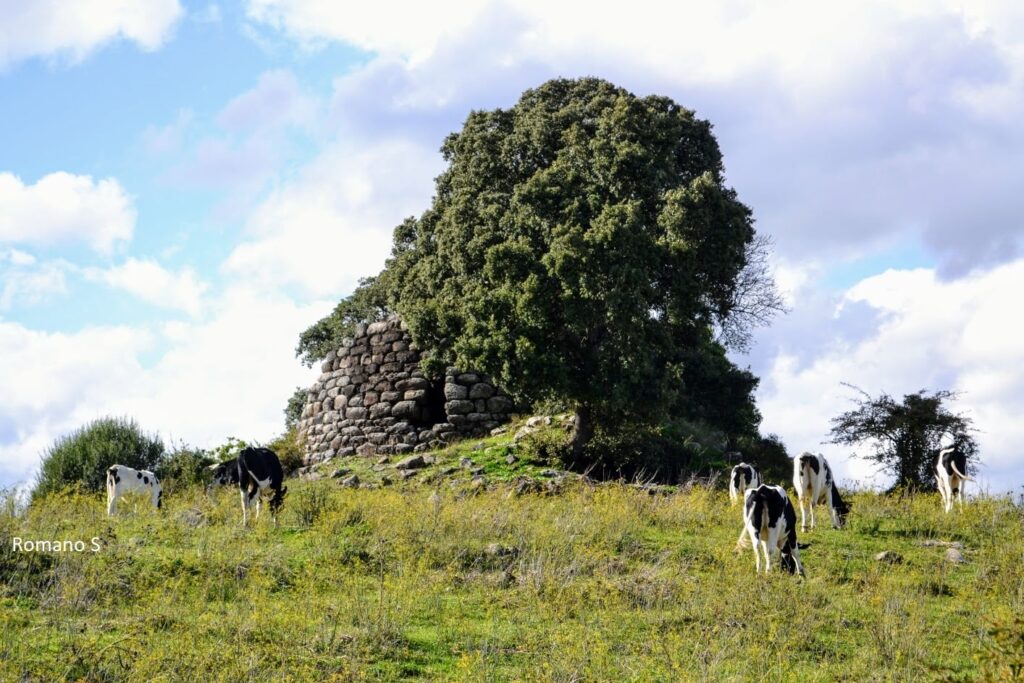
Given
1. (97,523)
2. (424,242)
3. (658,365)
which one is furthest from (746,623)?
(424,242)

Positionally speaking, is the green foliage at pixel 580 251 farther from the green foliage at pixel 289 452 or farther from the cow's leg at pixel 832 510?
the cow's leg at pixel 832 510

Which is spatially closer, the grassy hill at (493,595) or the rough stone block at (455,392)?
the grassy hill at (493,595)

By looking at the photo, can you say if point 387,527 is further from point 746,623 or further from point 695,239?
point 695,239

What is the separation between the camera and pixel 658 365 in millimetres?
28547

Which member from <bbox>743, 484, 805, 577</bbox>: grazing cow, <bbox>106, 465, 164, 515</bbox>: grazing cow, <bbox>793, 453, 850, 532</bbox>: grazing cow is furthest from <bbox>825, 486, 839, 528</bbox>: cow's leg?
<bbox>106, 465, 164, 515</bbox>: grazing cow

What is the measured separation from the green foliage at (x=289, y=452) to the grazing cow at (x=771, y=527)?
20.2 metres

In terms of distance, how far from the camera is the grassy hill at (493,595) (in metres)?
11.3

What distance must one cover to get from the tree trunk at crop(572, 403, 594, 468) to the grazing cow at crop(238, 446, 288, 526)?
10.7 meters

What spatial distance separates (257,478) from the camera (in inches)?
761

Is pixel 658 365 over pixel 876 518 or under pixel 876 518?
over

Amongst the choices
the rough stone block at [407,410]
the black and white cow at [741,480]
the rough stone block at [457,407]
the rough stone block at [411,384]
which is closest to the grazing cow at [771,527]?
the black and white cow at [741,480]

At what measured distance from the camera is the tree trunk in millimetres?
28656

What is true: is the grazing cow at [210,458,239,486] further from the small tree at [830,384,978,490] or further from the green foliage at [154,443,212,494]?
the small tree at [830,384,978,490]

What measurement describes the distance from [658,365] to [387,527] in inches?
502
